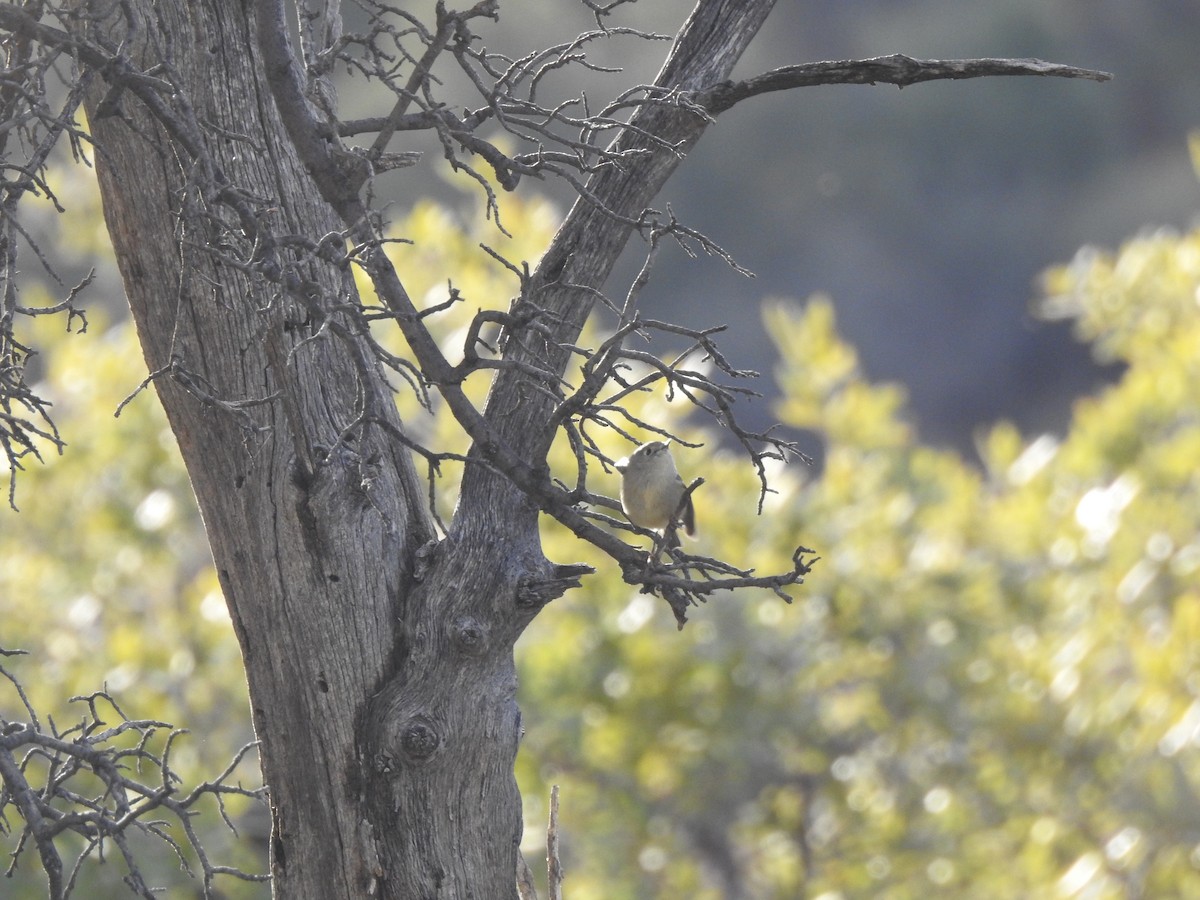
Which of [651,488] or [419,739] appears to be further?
[651,488]

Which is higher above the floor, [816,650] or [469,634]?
[816,650]

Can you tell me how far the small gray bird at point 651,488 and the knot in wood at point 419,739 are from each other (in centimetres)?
70

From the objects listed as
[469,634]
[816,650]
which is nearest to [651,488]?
[469,634]

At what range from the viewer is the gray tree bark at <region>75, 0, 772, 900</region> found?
263cm

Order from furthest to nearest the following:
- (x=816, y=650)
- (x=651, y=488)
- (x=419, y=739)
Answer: (x=816, y=650), (x=651, y=488), (x=419, y=739)

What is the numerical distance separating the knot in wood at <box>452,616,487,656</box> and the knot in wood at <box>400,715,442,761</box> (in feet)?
0.51

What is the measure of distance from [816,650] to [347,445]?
16.0ft

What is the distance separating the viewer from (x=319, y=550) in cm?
265

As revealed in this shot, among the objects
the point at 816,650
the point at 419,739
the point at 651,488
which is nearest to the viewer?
the point at 419,739

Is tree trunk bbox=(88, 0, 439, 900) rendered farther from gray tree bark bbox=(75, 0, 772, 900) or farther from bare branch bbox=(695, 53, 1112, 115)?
bare branch bbox=(695, 53, 1112, 115)

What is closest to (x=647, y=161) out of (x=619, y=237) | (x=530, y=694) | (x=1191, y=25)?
(x=619, y=237)

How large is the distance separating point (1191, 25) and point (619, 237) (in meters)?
38.2

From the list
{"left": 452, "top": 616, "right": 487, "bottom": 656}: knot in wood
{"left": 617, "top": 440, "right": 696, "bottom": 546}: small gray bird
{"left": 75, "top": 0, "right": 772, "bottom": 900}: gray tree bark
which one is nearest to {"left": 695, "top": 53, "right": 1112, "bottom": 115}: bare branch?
{"left": 75, "top": 0, "right": 772, "bottom": 900}: gray tree bark

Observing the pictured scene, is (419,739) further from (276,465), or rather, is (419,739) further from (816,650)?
(816,650)
